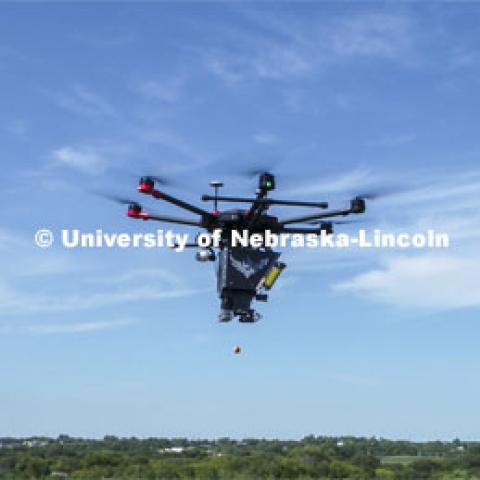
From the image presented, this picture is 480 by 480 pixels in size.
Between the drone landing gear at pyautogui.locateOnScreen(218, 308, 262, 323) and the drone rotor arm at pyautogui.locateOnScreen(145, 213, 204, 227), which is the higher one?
the drone rotor arm at pyautogui.locateOnScreen(145, 213, 204, 227)

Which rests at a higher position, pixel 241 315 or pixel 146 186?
pixel 146 186

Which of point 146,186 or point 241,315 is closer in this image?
point 146,186

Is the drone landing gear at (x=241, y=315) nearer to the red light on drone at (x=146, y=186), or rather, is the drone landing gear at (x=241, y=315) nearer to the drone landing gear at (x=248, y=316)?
the drone landing gear at (x=248, y=316)

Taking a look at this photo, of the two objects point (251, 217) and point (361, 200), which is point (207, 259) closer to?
point (251, 217)

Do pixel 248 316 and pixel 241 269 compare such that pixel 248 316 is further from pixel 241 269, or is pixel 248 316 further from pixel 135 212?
pixel 135 212

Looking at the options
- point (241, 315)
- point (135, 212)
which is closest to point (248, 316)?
point (241, 315)

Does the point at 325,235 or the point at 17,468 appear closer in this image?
the point at 325,235

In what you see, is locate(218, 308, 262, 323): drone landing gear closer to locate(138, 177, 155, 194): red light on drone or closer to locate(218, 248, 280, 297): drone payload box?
locate(218, 248, 280, 297): drone payload box

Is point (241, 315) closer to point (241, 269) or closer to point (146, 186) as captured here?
point (241, 269)

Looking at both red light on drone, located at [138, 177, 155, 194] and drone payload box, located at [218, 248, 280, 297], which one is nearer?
red light on drone, located at [138, 177, 155, 194]

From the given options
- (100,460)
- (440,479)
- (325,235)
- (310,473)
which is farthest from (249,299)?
(100,460)

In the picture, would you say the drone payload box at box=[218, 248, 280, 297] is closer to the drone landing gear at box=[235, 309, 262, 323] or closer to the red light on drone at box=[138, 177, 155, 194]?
the drone landing gear at box=[235, 309, 262, 323]
